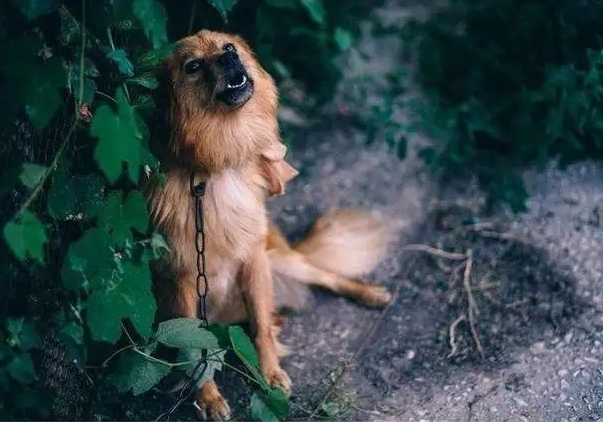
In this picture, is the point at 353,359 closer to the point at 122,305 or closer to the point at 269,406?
→ the point at 269,406

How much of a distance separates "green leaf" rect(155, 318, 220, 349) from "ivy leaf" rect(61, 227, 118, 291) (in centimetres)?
44

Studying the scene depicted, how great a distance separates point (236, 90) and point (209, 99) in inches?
4.7

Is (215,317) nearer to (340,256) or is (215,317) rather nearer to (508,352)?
(340,256)

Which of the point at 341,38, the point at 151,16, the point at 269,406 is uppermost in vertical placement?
the point at 151,16

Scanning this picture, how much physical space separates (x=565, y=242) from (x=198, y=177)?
6.32ft

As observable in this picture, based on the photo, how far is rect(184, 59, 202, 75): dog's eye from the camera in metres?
3.51

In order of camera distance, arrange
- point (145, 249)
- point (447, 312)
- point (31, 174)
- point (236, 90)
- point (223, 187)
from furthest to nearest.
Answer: point (447, 312)
point (223, 187)
point (236, 90)
point (145, 249)
point (31, 174)

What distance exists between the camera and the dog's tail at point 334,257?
14.8 ft

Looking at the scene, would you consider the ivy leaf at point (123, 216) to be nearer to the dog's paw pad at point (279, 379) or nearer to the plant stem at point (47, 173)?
the plant stem at point (47, 173)

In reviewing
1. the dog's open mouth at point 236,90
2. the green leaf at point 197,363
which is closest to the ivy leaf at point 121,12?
the dog's open mouth at point 236,90

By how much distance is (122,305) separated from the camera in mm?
3100

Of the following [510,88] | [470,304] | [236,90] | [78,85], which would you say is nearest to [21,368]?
[78,85]

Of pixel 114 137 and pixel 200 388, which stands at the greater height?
pixel 114 137

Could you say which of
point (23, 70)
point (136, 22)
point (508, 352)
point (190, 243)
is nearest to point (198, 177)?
point (190, 243)
